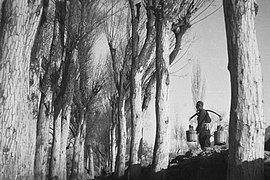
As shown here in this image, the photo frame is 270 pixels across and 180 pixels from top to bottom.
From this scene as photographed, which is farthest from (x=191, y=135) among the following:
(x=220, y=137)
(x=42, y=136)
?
(x=42, y=136)

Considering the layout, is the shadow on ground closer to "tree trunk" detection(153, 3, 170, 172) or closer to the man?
"tree trunk" detection(153, 3, 170, 172)

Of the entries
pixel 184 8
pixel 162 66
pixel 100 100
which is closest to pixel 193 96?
pixel 100 100

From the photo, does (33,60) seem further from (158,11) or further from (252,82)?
(252,82)

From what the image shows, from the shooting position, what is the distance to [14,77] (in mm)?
Answer: 6945

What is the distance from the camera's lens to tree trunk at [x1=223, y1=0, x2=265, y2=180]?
615cm

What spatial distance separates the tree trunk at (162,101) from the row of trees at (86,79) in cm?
3

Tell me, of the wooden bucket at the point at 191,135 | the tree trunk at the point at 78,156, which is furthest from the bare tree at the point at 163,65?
the tree trunk at the point at 78,156

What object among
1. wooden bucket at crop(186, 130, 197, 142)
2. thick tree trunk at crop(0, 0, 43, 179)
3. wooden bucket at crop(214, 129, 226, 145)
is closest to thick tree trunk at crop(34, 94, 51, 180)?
wooden bucket at crop(186, 130, 197, 142)

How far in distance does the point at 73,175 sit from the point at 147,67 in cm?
700

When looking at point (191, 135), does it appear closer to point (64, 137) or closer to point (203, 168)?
point (203, 168)

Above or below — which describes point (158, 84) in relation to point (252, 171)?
above

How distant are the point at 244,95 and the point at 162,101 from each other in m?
5.70

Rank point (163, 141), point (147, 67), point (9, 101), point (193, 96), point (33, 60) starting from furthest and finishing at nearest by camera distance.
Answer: point (193, 96), point (147, 67), point (33, 60), point (163, 141), point (9, 101)

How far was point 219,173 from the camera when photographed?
31.1ft
